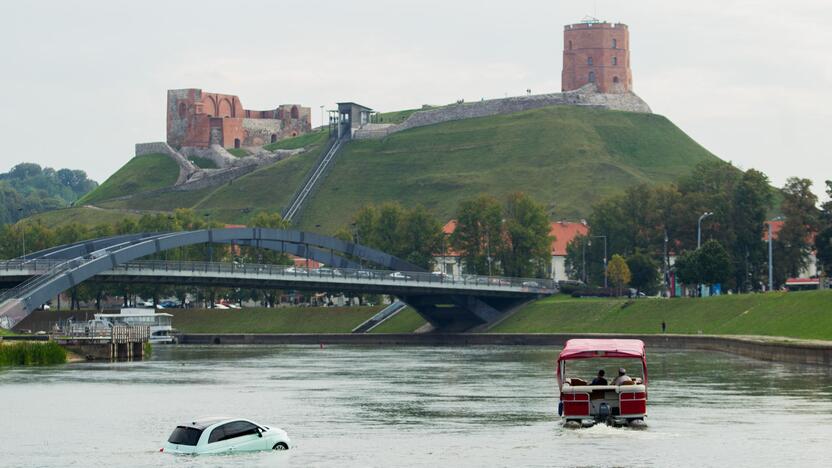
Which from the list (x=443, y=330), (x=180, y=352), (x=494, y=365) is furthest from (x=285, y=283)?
(x=494, y=365)

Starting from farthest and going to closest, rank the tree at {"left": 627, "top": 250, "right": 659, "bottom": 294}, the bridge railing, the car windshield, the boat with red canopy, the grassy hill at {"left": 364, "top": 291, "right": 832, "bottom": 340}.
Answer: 1. the tree at {"left": 627, "top": 250, "right": 659, "bottom": 294}
2. the bridge railing
3. the grassy hill at {"left": 364, "top": 291, "right": 832, "bottom": 340}
4. the boat with red canopy
5. the car windshield

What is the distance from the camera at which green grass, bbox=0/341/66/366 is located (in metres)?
93.6

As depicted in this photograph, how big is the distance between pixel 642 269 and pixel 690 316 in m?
25.5

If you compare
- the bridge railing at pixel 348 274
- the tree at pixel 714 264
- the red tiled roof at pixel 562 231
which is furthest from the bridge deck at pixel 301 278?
the red tiled roof at pixel 562 231

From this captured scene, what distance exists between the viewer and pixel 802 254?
459ft

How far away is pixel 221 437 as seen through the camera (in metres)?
47.8

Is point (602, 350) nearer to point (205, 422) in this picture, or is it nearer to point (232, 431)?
point (232, 431)

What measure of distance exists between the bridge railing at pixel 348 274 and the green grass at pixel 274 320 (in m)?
9.20

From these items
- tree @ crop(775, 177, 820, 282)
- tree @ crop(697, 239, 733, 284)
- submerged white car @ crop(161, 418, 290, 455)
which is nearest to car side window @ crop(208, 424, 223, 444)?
submerged white car @ crop(161, 418, 290, 455)

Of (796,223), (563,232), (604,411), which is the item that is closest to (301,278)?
(796,223)

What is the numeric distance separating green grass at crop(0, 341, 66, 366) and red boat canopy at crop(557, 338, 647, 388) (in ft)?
148

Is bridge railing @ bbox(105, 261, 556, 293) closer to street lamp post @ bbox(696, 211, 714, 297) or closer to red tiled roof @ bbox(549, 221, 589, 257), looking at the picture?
street lamp post @ bbox(696, 211, 714, 297)

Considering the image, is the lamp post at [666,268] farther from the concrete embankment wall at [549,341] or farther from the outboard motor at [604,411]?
the outboard motor at [604,411]

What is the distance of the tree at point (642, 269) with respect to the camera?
146625 mm
